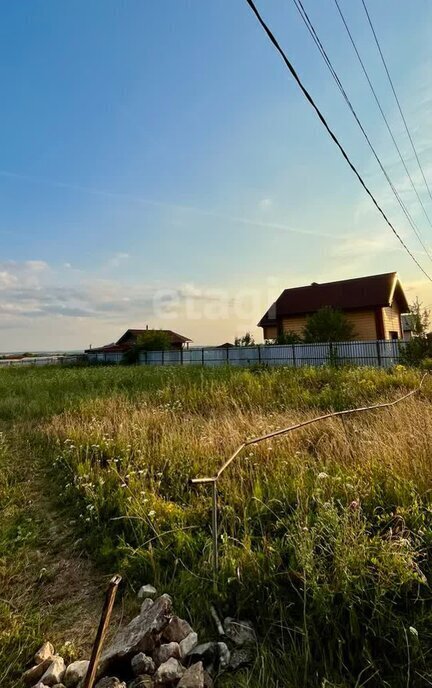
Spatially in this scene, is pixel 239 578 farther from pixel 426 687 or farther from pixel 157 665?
pixel 426 687

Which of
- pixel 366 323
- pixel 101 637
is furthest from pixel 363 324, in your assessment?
pixel 101 637

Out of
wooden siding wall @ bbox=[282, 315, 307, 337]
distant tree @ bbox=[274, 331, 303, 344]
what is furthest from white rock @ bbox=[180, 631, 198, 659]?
wooden siding wall @ bbox=[282, 315, 307, 337]

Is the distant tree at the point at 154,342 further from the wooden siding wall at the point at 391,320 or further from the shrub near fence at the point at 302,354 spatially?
the wooden siding wall at the point at 391,320

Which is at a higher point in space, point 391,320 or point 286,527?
point 391,320

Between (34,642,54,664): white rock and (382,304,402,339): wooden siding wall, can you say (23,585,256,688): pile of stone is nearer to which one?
(34,642,54,664): white rock

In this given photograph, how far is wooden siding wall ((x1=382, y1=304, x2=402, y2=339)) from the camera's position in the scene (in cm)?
1964

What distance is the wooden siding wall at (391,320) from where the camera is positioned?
19641 mm

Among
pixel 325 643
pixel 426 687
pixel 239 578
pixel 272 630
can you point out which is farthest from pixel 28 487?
pixel 426 687

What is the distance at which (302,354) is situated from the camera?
1683cm

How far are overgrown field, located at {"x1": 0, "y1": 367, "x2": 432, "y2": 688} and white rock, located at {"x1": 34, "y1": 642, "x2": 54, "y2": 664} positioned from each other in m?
0.57

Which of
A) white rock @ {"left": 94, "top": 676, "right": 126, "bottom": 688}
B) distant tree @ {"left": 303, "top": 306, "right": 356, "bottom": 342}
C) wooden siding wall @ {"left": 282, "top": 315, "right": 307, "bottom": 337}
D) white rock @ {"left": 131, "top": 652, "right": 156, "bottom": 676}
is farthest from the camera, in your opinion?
wooden siding wall @ {"left": 282, "top": 315, "right": 307, "bottom": 337}

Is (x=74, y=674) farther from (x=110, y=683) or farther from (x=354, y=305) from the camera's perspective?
(x=354, y=305)

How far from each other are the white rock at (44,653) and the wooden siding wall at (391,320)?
2053 cm

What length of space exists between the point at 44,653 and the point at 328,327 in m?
18.1
